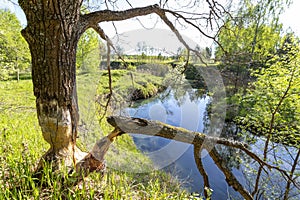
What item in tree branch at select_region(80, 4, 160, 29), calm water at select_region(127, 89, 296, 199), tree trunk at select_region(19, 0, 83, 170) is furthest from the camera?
calm water at select_region(127, 89, 296, 199)

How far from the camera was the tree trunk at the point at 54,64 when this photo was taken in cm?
121

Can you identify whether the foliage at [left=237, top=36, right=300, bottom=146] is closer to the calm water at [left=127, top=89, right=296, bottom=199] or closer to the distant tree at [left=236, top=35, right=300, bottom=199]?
the distant tree at [left=236, top=35, right=300, bottom=199]

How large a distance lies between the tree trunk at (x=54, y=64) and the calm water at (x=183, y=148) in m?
2.64

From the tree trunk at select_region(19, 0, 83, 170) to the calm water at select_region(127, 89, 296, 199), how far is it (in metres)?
2.64

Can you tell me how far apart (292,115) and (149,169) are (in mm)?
3864

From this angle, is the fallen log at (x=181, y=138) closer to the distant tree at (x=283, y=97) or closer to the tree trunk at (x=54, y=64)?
the tree trunk at (x=54, y=64)

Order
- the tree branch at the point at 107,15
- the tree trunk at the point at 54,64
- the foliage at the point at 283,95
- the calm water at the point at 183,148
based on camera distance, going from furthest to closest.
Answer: the calm water at the point at 183,148 → the foliage at the point at 283,95 → the tree branch at the point at 107,15 → the tree trunk at the point at 54,64

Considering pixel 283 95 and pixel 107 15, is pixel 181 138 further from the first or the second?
pixel 283 95

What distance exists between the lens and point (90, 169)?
5.32 feet

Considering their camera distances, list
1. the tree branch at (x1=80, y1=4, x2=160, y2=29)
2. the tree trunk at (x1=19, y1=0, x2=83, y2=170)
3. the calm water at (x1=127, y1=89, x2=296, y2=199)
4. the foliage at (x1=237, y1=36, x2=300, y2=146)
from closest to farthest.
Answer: the tree trunk at (x1=19, y1=0, x2=83, y2=170)
the tree branch at (x1=80, y1=4, x2=160, y2=29)
the foliage at (x1=237, y1=36, x2=300, y2=146)
the calm water at (x1=127, y1=89, x2=296, y2=199)

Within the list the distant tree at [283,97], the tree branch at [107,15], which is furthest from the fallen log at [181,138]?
the distant tree at [283,97]

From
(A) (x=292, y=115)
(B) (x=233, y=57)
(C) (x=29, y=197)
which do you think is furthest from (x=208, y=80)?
(C) (x=29, y=197)

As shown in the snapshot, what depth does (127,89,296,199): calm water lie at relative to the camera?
5090 mm

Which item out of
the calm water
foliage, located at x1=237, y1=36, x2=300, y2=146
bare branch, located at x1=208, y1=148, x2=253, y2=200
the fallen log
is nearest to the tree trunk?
the fallen log
